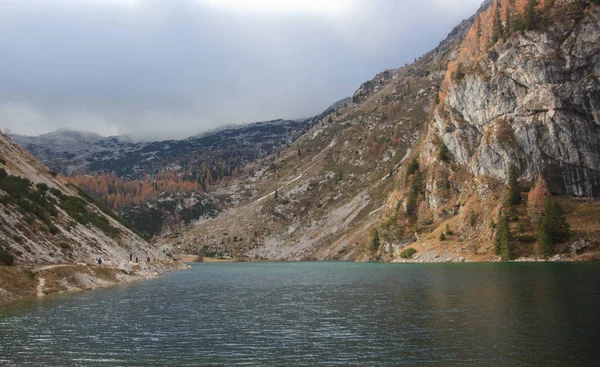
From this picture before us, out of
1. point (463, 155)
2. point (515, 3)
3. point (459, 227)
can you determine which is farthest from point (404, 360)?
point (515, 3)

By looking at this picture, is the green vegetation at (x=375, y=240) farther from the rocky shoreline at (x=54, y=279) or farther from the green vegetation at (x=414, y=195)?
the rocky shoreline at (x=54, y=279)

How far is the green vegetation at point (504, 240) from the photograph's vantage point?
115000 mm

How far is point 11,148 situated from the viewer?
347 ft

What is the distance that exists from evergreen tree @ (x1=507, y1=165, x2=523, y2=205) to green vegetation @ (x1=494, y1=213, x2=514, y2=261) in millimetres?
8328

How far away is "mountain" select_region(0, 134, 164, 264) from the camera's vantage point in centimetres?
6316

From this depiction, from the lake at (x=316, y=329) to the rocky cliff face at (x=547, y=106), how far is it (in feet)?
306

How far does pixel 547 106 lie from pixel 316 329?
139 metres

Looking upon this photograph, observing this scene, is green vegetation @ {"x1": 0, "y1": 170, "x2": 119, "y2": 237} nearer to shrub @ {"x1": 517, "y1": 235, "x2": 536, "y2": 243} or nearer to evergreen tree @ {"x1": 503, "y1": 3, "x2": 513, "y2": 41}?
shrub @ {"x1": 517, "y1": 235, "x2": 536, "y2": 243}

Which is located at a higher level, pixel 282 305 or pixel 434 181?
pixel 434 181

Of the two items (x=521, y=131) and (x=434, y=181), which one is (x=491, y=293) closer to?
(x=521, y=131)

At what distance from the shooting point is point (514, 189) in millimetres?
130625

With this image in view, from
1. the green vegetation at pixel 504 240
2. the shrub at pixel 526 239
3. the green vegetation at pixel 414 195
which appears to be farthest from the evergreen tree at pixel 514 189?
the green vegetation at pixel 414 195

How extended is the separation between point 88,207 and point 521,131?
143 m

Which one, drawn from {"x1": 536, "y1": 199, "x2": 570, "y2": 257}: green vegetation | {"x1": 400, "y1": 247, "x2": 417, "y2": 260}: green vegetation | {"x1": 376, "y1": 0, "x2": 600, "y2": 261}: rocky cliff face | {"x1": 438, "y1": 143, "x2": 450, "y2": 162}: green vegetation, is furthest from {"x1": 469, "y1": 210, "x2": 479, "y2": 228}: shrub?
{"x1": 438, "y1": 143, "x2": 450, "y2": 162}: green vegetation
